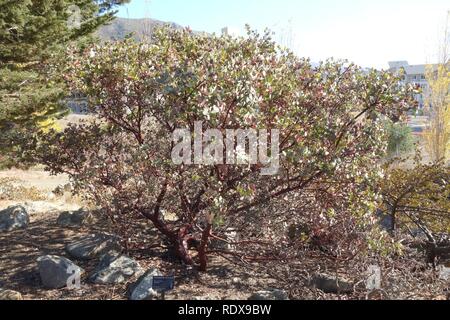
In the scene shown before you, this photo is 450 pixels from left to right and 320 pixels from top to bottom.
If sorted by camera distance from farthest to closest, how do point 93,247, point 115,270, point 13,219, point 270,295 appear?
1. point 13,219
2. point 93,247
3. point 115,270
4. point 270,295

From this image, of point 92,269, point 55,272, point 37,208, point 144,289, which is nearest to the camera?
point 144,289

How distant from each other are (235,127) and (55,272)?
2.35m

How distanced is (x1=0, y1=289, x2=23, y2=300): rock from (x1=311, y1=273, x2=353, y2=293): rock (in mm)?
2821

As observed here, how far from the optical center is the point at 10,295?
391cm

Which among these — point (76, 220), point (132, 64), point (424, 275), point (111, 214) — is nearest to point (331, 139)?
point (424, 275)

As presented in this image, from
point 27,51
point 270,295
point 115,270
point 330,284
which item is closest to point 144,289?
point 115,270

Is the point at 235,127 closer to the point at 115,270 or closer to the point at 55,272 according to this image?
the point at 115,270

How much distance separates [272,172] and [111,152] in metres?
2.01

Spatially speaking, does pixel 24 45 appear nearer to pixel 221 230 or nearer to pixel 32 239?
pixel 32 239

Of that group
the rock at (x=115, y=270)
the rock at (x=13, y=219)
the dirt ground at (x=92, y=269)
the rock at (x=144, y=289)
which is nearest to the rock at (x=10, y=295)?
the dirt ground at (x=92, y=269)

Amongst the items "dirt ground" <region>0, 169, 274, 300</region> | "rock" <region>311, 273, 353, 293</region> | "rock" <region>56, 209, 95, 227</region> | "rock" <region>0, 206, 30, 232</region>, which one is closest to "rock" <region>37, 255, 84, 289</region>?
"dirt ground" <region>0, 169, 274, 300</region>

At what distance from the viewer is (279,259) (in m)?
4.44

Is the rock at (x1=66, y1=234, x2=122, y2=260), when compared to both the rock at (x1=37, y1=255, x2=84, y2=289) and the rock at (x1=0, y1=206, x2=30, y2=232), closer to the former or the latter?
the rock at (x1=37, y1=255, x2=84, y2=289)

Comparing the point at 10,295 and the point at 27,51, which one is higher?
the point at 27,51
